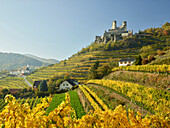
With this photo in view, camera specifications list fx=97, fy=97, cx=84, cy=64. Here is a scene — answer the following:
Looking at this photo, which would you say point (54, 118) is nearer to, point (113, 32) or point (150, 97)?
point (150, 97)

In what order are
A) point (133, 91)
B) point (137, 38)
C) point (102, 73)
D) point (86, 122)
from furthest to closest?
point (137, 38) → point (102, 73) → point (133, 91) → point (86, 122)

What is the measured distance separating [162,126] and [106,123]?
2462 mm

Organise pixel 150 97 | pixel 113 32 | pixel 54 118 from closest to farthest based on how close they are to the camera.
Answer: pixel 54 118, pixel 150 97, pixel 113 32

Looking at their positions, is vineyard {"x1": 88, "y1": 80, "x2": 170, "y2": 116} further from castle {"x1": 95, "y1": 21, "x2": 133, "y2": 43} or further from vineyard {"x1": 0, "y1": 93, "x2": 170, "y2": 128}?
castle {"x1": 95, "y1": 21, "x2": 133, "y2": 43}

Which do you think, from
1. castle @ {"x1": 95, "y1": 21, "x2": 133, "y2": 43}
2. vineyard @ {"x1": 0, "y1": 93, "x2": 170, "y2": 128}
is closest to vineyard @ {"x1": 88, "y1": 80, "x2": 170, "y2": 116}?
vineyard @ {"x1": 0, "y1": 93, "x2": 170, "y2": 128}

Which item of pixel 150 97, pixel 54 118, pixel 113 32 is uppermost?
pixel 113 32

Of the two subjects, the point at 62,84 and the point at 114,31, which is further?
the point at 114,31

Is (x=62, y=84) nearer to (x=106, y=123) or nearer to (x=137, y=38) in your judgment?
(x=106, y=123)

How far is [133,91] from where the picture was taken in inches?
612

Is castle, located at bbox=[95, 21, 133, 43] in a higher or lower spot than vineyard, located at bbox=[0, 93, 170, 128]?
higher

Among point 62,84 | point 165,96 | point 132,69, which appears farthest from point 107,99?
point 62,84

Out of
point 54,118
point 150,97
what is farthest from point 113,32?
point 54,118

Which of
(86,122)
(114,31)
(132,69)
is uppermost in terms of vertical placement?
(114,31)

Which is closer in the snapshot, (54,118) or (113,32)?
(54,118)
